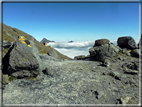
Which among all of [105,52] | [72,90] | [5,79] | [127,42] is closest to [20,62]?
[5,79]

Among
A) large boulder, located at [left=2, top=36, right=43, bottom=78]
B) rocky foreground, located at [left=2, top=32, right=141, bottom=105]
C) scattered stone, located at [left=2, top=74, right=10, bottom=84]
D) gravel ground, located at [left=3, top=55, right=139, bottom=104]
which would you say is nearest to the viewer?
gravel ground, located at [left=3, top=55, right=139, bottom=104]

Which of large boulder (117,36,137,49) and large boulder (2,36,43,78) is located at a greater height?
large boulder (117,36,137,49)

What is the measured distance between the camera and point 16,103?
8.63 m

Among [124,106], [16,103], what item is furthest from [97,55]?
[16,103]

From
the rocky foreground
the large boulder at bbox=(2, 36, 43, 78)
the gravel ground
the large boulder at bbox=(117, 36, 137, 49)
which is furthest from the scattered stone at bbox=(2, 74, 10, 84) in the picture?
the large boulder at bbox=(117, 36, 137, 49)

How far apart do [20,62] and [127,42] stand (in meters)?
29.9

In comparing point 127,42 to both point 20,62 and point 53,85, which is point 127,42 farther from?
point 20,62

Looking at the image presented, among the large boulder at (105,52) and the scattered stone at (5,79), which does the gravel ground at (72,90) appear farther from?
the large boulder at (105,52)

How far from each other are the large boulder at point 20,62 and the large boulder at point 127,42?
91.5ft

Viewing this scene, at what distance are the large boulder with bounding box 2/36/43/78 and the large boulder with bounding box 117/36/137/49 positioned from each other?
91.5 feet

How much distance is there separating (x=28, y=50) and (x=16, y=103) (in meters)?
6.93

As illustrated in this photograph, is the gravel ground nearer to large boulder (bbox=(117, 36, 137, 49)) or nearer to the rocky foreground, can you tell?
the rocky foreground

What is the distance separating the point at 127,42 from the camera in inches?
1142

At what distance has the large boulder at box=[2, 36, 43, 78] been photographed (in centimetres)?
1232
